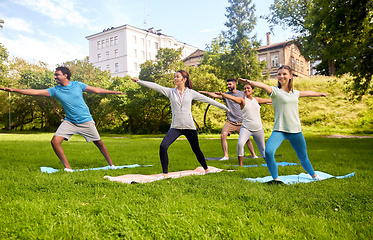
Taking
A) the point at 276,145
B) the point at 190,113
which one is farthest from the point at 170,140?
the point at 276,145

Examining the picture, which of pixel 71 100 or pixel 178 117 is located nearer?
pixel 178 117

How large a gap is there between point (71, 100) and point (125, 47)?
6570 cm

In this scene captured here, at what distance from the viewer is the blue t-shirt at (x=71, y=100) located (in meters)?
7.12

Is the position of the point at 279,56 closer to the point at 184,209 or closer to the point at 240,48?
the point at 240,48

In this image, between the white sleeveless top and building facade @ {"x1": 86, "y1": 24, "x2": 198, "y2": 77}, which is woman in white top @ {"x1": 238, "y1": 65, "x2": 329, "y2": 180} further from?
building facade @ {"x1": 86, "y1": 24, "x2": 198, "y2": 77}

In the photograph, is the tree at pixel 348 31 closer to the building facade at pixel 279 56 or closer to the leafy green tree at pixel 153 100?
the leafy green tree at pixel 153 100

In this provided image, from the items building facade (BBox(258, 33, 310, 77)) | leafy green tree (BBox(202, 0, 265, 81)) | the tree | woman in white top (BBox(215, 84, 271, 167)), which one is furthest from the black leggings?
building facade (BBox(258, 33, 310, 77))

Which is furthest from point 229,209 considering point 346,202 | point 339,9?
point 339,9

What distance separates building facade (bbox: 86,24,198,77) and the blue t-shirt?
61873 mm

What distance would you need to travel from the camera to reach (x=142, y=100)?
28438 millimetres

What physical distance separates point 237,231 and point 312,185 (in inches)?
101

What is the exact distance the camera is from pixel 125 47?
6931cm

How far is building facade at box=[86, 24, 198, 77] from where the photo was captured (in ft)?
229

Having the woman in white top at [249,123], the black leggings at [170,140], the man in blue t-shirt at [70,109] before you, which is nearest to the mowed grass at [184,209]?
the black leggings at [170,140]
